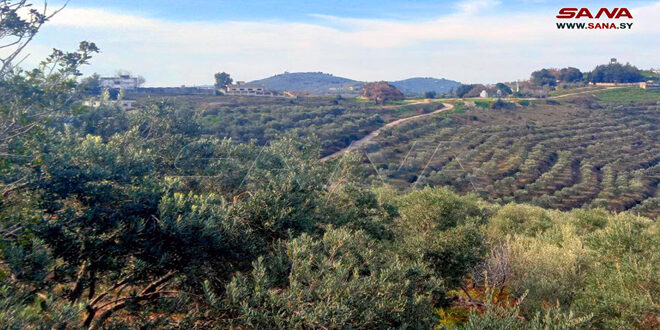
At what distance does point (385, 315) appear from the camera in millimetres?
6840

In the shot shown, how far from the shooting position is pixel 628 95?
7062 centimetres

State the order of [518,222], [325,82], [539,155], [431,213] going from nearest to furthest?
[431,213] < [518,222] < [539,155] < [325,82]

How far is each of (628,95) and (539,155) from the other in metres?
41.7

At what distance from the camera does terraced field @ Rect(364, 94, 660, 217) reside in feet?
103

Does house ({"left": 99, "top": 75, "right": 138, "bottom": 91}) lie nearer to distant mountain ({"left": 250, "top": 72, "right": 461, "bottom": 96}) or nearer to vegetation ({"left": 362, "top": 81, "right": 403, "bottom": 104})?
vegetation ({"left": 362, "top": 81, "right": 403, "bottom": 104})

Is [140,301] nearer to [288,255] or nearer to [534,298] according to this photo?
[288,255]

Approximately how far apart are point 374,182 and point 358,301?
17.2m

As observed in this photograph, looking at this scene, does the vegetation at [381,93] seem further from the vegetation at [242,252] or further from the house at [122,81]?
the vegetation at [242,252]

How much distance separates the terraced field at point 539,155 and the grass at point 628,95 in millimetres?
3141

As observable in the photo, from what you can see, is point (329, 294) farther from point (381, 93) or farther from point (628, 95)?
point (628, 95)

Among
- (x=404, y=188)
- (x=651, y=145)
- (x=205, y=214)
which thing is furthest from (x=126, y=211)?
(x=651, y=145)

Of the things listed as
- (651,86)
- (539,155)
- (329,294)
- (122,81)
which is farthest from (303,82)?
(329,294)

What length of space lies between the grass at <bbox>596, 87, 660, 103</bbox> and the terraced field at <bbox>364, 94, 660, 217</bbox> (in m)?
3.14

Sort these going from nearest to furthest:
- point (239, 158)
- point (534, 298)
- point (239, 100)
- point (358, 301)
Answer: point (358, 301) < point (534, 298) < point (239, 158) < point (239, 100)
